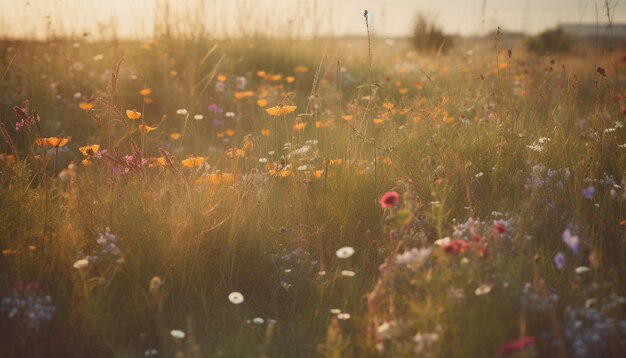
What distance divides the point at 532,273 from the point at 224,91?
4133 millimetres

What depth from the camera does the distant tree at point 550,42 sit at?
479 inches

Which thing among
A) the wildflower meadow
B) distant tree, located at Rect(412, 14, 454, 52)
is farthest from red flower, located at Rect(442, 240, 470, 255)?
distant tree, located at Rect(412, 14, 454, 52)

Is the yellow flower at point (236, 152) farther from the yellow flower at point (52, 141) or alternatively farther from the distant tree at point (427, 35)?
the distant tree at point (427, 35)

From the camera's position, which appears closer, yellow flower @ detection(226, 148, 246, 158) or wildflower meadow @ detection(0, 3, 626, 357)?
wildflower meadow @ detection(0, 3, 626, 357)

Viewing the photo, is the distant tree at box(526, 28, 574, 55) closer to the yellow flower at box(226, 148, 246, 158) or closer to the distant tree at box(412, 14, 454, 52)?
the distant tree at box(412, 14, 454, 52)

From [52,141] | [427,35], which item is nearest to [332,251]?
[52,141]

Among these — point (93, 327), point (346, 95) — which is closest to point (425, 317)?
point (93, 327)

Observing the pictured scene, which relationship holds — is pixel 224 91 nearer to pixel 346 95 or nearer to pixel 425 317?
pixel 346 95

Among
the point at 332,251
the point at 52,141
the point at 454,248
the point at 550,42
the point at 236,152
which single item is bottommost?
the point at 332,251

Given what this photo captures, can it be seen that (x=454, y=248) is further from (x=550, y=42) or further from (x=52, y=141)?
(x=550, y=42)

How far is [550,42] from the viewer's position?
12461 mm

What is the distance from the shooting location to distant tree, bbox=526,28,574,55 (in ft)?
39.9

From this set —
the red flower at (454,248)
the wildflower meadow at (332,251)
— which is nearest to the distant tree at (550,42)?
the wildflower meadow at (332,251)

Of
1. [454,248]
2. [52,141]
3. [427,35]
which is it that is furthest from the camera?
[427,35]
